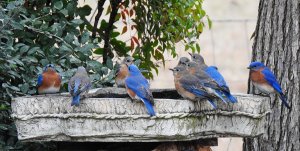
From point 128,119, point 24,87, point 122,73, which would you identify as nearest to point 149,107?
point 128,119

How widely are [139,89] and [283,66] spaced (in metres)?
2.09

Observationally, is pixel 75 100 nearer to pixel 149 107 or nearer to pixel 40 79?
pixel 149 107

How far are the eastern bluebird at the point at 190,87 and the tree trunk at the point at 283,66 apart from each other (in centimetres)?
134

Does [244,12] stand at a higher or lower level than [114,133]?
higher

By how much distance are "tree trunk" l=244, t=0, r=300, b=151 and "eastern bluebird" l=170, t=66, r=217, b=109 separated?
4.38ft

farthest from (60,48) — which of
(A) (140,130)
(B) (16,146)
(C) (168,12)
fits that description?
(C) (168,12)

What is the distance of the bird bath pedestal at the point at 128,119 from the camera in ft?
17.0

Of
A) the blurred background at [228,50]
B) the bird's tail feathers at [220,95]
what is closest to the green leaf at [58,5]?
the bird's tail feathers at [220,95]

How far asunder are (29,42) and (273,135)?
2.27 m

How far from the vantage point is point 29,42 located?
6.45 meters

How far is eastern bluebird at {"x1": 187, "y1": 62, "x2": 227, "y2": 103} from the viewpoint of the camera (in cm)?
561

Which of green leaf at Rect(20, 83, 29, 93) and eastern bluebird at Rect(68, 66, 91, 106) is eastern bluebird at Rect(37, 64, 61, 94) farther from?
eastern bluebird at Rect(68, 66, 91, 106)

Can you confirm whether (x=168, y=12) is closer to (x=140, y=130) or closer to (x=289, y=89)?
(x=289, y=89)

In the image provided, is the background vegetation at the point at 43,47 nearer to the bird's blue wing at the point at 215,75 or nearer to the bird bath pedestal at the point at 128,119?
the bird bath pedestal at the point at 128,119
